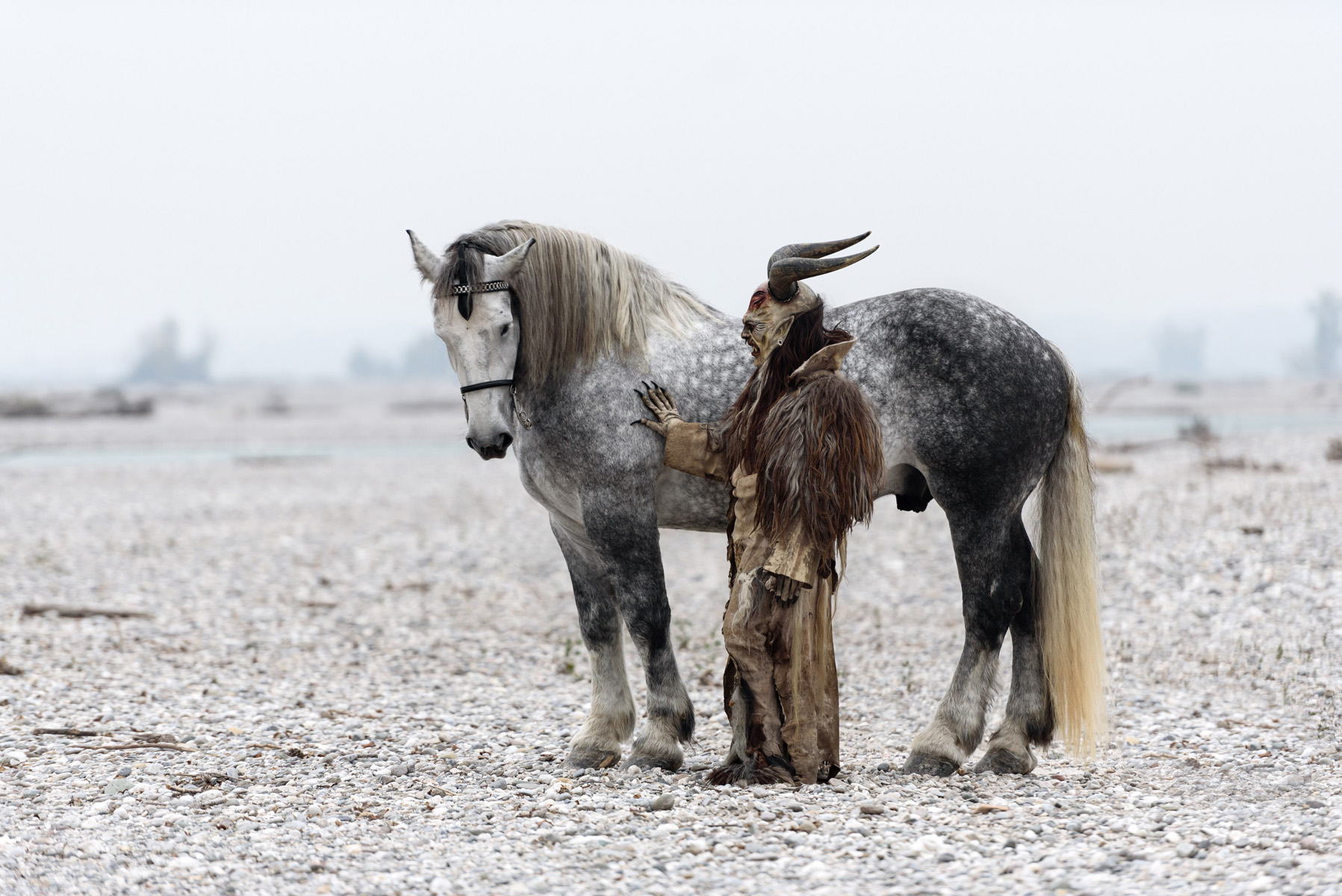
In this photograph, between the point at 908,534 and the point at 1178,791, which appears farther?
the point at 908,534

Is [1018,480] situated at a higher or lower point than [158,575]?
higher

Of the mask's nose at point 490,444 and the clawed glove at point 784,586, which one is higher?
the mask's nose at point 490,444

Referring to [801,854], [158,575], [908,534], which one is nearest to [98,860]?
[801,854]

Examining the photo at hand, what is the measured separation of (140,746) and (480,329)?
289 centimetres

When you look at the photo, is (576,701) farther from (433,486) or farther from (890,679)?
(433,486)

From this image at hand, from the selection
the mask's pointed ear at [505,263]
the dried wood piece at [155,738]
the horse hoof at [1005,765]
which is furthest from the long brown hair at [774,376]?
the dried wood piece at [155,738]

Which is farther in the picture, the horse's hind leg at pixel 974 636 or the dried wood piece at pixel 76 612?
the dried wood piece at pixel 76 612

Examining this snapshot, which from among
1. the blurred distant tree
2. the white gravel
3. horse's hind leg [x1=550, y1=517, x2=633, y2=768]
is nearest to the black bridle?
horse's hind leg [x1=550, y1=517, x2=633, y2=768]

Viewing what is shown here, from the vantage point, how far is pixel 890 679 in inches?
307

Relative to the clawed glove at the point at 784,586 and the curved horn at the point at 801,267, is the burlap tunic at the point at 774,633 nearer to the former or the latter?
the clawed glove at the point at 784,586

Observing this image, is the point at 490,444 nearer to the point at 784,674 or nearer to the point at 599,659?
the point at 599,659

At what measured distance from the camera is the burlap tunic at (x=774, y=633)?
476 centimetres

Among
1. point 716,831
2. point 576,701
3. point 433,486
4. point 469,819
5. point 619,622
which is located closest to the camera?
point 716,831

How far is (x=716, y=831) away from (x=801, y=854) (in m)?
0.40
